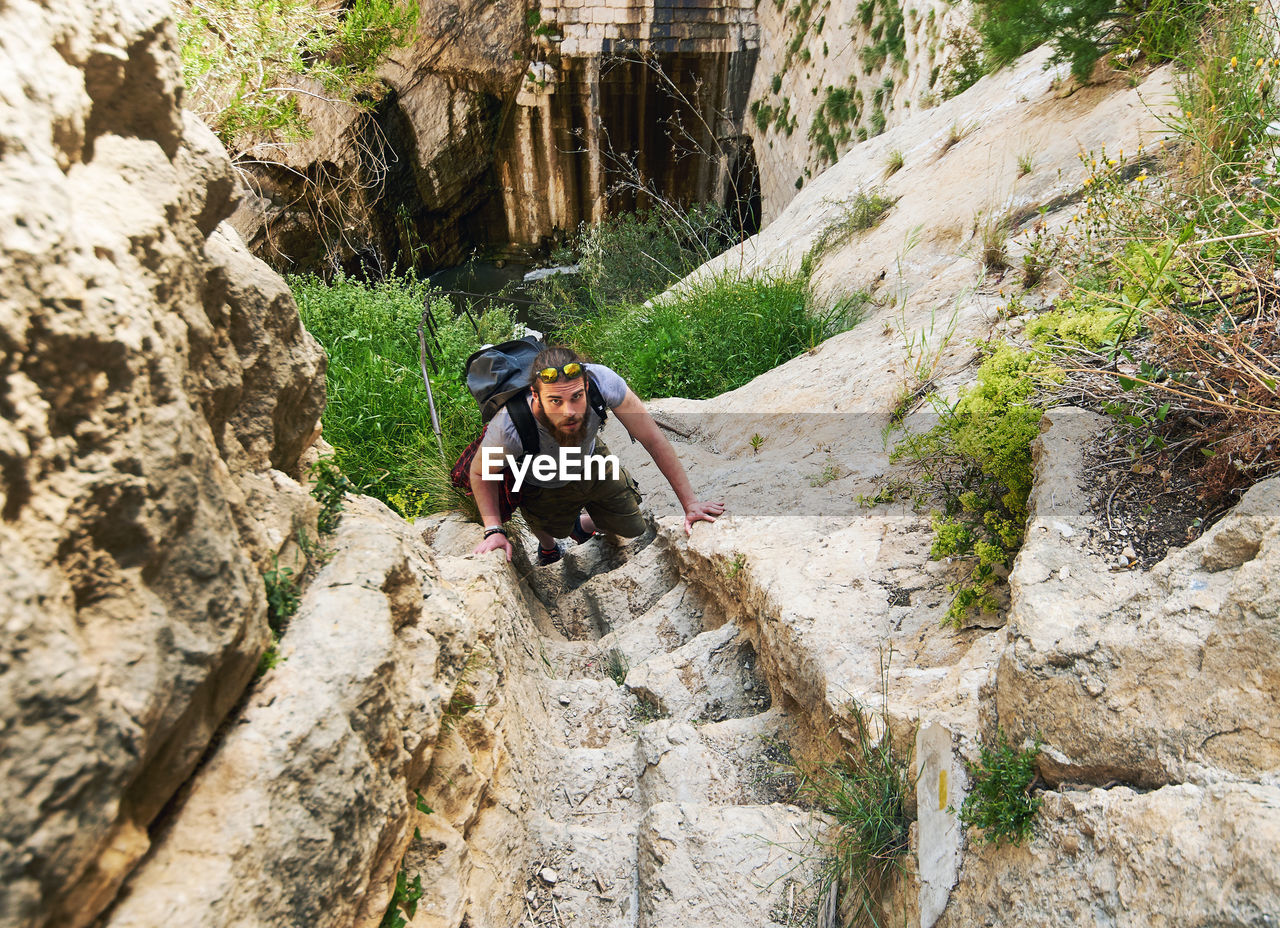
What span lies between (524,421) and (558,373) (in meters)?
0.37

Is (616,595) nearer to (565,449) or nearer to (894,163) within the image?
A: (565,449)

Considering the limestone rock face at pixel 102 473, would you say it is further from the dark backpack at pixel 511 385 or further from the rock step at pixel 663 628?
the rock step at pixel 663 628

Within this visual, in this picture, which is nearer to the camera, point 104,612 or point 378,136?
point 104,612

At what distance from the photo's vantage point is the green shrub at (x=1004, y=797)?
1.62 meters

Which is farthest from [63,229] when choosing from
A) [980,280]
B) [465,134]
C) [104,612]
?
[465,134]

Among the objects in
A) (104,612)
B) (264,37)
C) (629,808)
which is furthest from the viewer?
(264,37)

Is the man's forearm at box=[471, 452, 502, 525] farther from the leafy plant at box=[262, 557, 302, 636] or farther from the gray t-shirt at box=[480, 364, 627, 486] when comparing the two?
the leafy plant at box=[262, 557, 302, 636]

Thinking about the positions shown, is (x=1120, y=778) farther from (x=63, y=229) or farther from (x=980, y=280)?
(x=980, y=280)

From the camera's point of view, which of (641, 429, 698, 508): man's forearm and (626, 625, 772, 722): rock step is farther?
(641, 429, 698, 508): man's forearm

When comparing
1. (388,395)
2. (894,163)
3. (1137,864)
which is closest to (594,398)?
(1137,864)

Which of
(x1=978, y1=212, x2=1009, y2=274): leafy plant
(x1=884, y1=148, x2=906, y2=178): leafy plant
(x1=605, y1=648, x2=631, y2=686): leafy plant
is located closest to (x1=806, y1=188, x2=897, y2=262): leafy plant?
(x1=884, y1=148, x2=906, y2=178): leafy plant

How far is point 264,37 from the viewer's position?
7.02m

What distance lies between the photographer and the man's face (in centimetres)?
325

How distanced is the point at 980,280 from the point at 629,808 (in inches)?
132
